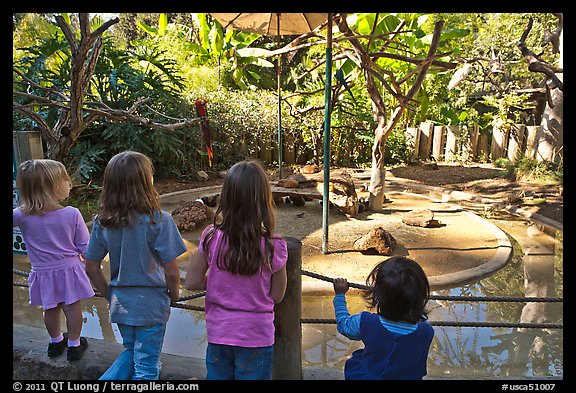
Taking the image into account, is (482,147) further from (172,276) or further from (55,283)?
(55,283)

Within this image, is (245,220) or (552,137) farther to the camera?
(552,137)

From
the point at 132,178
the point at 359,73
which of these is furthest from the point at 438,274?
the point at 359,73

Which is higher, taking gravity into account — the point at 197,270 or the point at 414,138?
the point at 197,270

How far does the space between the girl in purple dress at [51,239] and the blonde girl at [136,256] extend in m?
0.27

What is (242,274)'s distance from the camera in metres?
1.71

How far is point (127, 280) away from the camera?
1.83m

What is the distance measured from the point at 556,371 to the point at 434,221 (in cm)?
317

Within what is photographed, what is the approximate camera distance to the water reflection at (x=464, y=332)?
304cm

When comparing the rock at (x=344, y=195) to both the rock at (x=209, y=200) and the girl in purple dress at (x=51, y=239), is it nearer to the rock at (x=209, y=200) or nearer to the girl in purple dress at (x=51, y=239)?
the rock at (x=209, y=200)

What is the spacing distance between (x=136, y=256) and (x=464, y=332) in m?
2.72

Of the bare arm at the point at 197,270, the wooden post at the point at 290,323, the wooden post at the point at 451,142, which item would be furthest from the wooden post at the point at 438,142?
the bare arm at the point at 197,270

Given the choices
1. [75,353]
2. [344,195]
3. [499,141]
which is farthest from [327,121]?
[499,141]

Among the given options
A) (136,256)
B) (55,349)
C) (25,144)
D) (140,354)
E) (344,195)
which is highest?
(25,144)
